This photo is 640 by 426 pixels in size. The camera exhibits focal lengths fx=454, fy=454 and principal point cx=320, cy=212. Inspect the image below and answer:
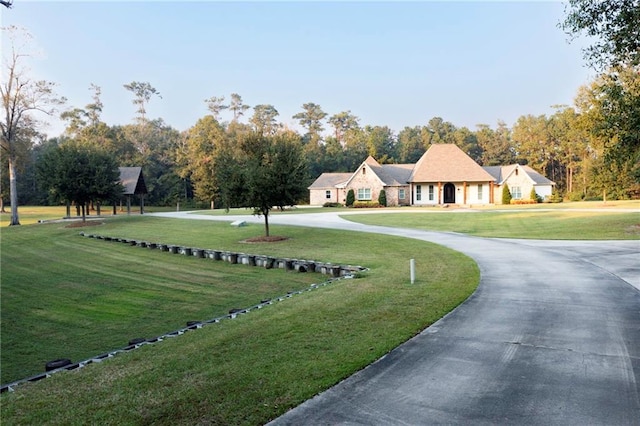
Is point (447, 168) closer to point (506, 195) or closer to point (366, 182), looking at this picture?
point (506, 195)

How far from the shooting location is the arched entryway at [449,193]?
177 feet

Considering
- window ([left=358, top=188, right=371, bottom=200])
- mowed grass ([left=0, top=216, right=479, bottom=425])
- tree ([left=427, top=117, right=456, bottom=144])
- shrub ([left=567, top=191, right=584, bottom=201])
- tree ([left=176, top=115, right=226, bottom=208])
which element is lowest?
mowed grass ([left=0, top=216, right=479, bottom=425])

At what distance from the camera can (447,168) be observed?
53.1 meters

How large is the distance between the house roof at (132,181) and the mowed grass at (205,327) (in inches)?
1108

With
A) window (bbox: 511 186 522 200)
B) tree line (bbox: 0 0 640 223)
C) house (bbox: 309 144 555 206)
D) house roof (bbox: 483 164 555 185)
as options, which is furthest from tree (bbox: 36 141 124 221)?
window (bbox: 511 186 522 200)

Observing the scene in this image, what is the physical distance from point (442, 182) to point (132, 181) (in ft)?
116

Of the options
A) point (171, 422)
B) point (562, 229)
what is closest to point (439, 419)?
point (171, 422)

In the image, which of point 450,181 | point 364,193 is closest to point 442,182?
point 450,181

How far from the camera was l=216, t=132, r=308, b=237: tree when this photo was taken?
22.1m

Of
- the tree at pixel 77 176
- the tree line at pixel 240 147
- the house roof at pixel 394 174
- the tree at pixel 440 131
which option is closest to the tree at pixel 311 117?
the tree line at pixel 240 147

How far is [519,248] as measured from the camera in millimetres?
16641

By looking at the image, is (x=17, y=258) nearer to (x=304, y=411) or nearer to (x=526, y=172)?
(x=304, y=411)

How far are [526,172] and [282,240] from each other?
144 feet

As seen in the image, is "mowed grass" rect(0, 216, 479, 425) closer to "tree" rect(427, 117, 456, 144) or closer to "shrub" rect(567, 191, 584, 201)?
"shrub" rect(567, 191, 584, 201)
